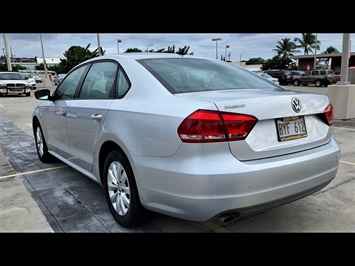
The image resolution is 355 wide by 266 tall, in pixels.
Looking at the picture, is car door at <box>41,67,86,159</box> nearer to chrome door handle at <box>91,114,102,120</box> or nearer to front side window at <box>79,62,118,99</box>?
front side window at <box>79,62,118,99</box>

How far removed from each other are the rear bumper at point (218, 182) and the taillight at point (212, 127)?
97 millimetres

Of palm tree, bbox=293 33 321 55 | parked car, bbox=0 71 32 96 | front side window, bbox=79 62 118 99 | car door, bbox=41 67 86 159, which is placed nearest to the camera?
front side window, bbox=79 62 118 99

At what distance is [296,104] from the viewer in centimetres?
256

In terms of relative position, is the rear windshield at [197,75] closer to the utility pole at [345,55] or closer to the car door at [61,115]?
the car door at [61,115]

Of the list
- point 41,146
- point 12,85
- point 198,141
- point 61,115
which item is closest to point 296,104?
point 198,141

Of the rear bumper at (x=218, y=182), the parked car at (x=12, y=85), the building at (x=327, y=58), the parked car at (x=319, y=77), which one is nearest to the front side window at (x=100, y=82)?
the rear bumper at (x=218, y=182)

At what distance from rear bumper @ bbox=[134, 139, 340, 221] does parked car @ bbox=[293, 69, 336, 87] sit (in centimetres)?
2891

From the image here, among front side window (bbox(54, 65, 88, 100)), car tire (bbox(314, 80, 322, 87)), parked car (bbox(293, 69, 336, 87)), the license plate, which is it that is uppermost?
front side window (bbox(54, 65, 88, 100))

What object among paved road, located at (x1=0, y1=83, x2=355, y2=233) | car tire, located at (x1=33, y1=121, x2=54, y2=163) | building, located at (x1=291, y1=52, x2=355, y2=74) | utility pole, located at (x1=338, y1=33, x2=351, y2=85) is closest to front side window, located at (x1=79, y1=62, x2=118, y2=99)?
paved road, located at (x1=0, y1=83, x2=355, y2=233)

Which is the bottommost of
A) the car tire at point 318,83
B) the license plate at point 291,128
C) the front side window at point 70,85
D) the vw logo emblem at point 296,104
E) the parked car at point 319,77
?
the car tire at point 318,83

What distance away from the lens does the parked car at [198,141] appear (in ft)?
7.38

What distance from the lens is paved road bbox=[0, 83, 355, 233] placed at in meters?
3.03
